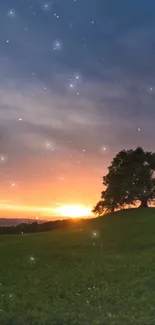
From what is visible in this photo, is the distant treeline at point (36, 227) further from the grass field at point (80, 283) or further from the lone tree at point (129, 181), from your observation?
the grass field at point (80, 283)

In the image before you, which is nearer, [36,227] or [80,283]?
[80,283]

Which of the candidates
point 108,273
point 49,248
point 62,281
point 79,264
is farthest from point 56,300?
point 49,248

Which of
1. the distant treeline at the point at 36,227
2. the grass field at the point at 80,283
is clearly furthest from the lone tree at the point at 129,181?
the grass field at the point at 80,283

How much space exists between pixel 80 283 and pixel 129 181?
52735mm

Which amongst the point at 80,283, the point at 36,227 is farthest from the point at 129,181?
the point at 80,283

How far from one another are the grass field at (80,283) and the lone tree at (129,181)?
1236 inches

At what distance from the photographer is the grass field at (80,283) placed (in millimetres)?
17391

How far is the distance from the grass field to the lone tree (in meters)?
31.4

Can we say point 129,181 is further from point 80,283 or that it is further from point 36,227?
point 80,283

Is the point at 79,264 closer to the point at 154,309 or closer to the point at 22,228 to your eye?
the point at 154,309

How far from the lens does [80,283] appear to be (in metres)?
23.2

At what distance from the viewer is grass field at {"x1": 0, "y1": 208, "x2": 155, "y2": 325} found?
57.1 ft

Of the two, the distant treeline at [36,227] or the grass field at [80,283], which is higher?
the distant treeline at [36,227]

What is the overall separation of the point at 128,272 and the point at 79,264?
4.78m
